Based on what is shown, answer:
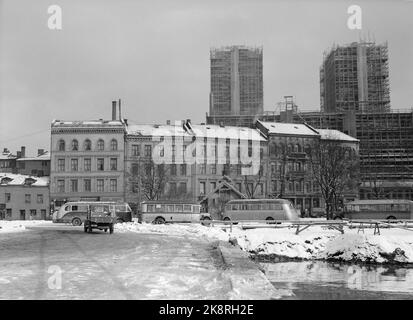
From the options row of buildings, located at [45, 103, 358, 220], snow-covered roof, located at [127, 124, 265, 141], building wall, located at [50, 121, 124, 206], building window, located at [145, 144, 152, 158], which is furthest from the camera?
building window, located at [145, 144, 152, 158]

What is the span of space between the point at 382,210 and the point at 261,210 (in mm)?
10380

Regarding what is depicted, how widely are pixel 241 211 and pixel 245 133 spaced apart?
15496 millimetres

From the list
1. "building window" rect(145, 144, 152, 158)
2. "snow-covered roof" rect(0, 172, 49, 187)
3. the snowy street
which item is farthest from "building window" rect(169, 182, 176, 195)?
the snowy street

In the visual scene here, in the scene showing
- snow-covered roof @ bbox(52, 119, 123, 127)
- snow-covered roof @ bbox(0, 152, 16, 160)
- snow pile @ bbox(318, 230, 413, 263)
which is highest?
snow-covered roof @ bbox(52, 119, 123, 127)

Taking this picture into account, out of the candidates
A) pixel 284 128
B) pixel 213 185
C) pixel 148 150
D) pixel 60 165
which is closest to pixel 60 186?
pixel 60 165

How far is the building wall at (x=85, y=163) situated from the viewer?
5466 centimetres

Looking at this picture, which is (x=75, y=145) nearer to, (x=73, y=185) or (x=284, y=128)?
(x=73, y=185)

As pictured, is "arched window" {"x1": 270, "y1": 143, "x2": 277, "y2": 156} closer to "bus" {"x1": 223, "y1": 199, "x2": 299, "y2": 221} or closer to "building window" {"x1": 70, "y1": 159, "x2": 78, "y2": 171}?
"bus" {"x1": 223, "y1": 199, "x2": 299, "y2": 221}

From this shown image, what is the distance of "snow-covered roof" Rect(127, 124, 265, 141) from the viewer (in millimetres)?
51250

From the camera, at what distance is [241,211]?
38.5 metres

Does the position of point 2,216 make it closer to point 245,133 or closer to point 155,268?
point 245,133

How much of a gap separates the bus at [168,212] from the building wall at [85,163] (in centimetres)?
1630

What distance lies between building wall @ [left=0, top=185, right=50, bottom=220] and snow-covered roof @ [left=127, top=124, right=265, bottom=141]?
1231 centimetres
